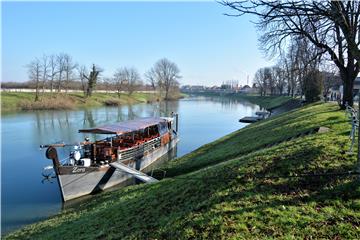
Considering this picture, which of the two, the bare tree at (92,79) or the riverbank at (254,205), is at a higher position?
the bare tree at (92,79)

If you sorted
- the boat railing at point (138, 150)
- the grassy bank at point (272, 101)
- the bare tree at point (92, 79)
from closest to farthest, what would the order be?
1. the boat railing at point (138, 150)
2. the grassy bank at point (272, 101)
3. the bare tree at point (92, 79)

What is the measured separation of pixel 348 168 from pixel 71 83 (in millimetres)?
93175

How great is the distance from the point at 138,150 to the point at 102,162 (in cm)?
347

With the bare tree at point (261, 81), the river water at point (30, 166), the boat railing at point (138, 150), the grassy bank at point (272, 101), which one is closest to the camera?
the river water at point (30, 166)

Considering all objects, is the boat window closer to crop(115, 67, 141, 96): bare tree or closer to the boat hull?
the boat hull

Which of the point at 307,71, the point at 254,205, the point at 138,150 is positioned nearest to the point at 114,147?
the point at 138,150

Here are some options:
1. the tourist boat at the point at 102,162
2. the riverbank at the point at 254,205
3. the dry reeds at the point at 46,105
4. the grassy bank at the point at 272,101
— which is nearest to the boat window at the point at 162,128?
the tourist boat at the point at 102,162

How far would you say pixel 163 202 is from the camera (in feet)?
25.4

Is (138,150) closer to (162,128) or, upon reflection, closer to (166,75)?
(162,128)

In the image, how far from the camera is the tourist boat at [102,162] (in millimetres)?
14953

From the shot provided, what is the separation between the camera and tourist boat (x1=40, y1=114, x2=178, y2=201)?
1495 cm

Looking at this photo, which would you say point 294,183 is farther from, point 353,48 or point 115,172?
point 115,172

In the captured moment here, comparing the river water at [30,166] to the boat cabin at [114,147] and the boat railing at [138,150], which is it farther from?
the boat railing at [138,150]

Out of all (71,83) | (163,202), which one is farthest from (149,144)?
(71,83)
